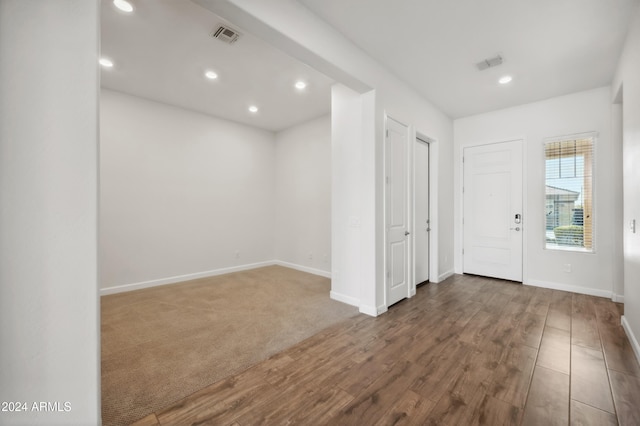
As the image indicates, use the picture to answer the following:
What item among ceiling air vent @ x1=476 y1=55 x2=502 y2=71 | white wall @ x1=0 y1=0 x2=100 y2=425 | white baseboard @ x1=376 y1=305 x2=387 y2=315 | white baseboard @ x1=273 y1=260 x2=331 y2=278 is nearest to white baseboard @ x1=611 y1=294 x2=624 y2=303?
white baseboard @ x1=376 y1=305 x2=387 y2=315

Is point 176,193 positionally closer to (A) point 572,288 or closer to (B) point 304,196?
(B) point 304,196

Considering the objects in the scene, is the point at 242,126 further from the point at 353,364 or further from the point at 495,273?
the point at 495,273

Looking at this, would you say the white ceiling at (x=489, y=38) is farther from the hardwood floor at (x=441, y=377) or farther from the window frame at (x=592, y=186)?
the hardwood floor at (x=441, y=377)

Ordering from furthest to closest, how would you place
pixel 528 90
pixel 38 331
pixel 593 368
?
1. pixel 528 90
2. pixel 593 368
3. pixel 38 331

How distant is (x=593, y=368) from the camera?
212cm

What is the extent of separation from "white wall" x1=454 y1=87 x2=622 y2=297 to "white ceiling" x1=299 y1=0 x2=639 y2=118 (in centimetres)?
37

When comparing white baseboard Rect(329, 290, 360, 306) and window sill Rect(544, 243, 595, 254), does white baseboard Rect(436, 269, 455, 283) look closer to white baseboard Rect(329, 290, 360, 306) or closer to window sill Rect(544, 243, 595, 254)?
window sill Rect(544, 243, 595, 254)

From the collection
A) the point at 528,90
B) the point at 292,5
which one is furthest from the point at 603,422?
the point at 528,90

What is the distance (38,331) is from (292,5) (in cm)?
267

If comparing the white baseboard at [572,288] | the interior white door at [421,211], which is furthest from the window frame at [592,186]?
the interior white door at [421,211]

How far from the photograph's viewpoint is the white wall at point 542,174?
371cm

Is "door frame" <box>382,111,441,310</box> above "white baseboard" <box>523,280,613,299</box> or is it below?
above

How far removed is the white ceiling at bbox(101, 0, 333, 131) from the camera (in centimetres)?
247

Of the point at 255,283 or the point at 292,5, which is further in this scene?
the point at 255,283
